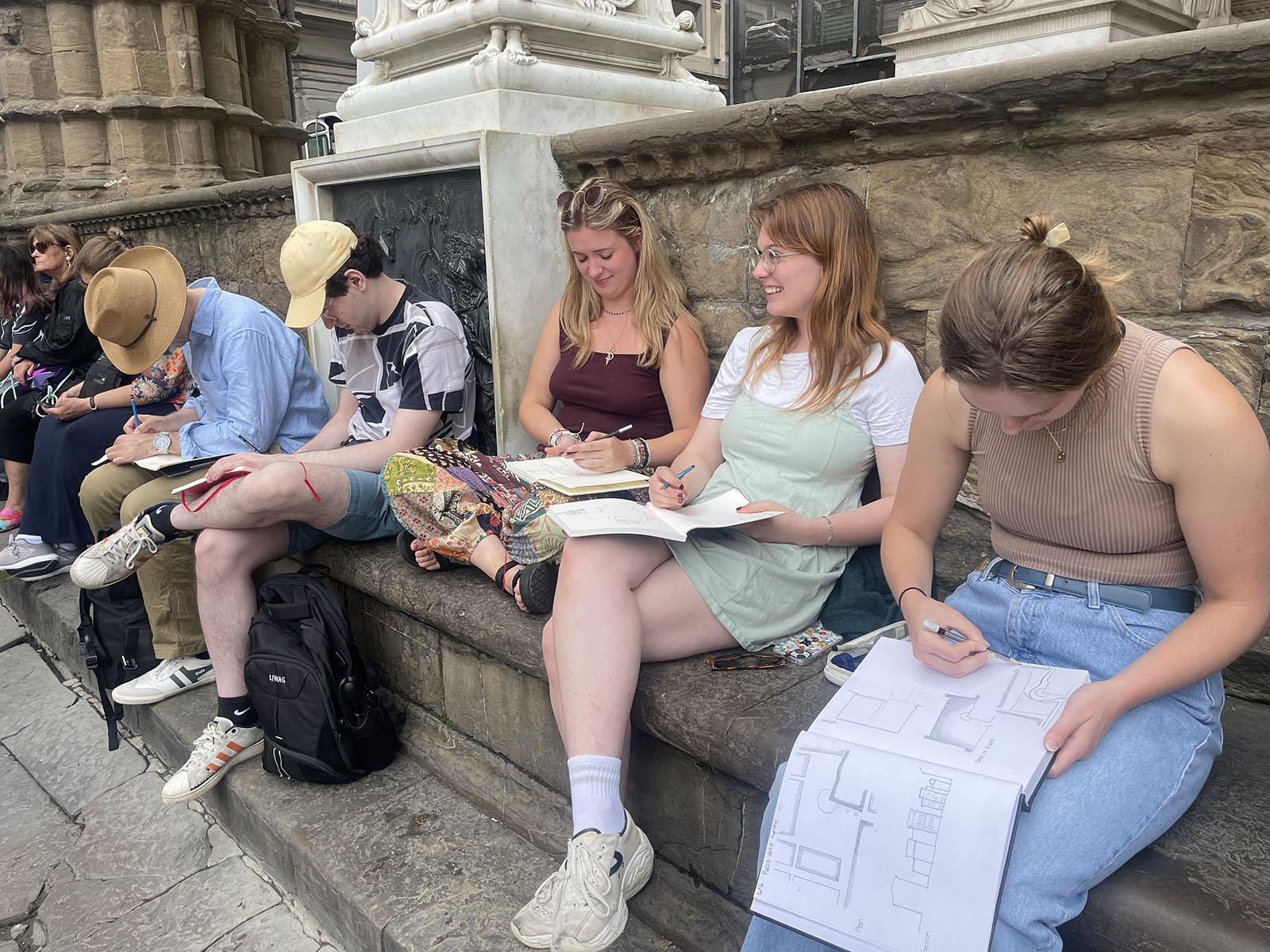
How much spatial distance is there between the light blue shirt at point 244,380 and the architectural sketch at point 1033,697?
2710 millimetres

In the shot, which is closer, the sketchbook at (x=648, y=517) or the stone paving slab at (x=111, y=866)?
the sketchbook at (x=648, y=517)

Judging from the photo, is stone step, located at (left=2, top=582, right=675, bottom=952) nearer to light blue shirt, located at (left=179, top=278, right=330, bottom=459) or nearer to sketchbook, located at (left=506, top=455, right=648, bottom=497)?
sketchbook, located at (left=506, top=455, right=648, bottom=497)

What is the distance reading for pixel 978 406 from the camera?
1449mm

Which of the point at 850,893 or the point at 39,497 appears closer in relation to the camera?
the point at 850,893

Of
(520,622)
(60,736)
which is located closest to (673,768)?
(520,622)

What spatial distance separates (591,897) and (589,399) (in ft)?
5.00

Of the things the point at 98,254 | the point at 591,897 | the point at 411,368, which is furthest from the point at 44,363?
the point at 591,897

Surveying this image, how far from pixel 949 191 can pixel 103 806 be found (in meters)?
2.95

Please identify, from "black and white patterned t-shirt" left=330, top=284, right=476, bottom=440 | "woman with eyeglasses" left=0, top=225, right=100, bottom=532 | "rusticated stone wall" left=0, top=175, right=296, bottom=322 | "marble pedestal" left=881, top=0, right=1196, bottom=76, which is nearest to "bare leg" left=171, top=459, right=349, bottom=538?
"black and white patterned t-shirt" left=330, top=284, right=476, bottom=440

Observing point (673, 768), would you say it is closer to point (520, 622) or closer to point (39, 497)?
point (520, 622)

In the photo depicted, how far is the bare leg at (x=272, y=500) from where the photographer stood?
2.63m

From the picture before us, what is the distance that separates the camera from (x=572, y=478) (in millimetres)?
2354

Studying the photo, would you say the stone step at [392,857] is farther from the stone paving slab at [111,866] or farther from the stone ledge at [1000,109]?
the stone ledge at [1000,109]

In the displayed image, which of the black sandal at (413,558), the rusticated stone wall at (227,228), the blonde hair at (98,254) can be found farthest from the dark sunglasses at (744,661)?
the blonde hair at (98,254)
